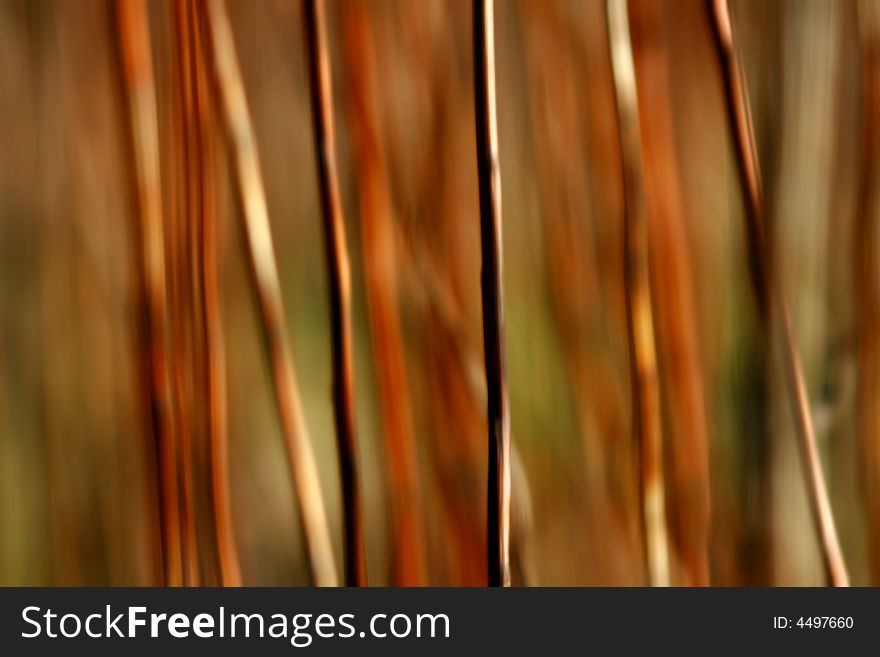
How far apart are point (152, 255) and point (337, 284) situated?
0.38 feet

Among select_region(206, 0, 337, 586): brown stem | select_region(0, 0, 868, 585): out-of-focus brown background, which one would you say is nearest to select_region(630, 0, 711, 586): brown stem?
select_region(0, 0, 868, 585): out-of-focus brown background

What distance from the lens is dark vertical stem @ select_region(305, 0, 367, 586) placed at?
49 centimetres

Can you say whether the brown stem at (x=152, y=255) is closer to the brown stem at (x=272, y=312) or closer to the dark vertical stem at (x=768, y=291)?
the brown stem at (x=272, y=312)

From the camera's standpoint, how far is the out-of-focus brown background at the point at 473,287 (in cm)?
51

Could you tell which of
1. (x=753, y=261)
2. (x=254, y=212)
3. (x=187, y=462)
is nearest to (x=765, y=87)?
(x=753, y=261)

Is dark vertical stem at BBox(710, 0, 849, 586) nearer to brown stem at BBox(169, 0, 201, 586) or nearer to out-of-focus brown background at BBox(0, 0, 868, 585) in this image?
out-of-focus brown background at BBox(0, 0, 868, 585)

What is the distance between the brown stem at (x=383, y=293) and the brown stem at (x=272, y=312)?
0.05 metres

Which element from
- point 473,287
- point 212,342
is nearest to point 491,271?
point 473,287

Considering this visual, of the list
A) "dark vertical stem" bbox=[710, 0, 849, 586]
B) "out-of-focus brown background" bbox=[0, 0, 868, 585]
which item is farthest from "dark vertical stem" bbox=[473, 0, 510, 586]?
"dark vertical stem" bbox=[710, 0, 849, 586]

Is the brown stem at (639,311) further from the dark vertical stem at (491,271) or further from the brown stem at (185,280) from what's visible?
the brown stem at (185,280)

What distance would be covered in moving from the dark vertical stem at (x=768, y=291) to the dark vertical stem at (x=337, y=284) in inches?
9.7

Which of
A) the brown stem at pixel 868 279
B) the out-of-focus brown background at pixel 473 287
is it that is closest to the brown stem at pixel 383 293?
the out-of-focus brown background at pixel 473 287

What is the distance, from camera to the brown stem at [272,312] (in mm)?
509
